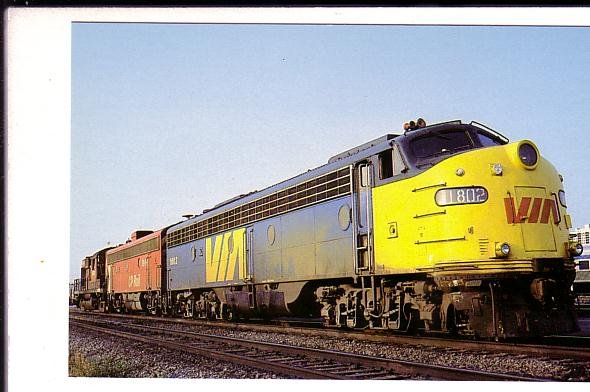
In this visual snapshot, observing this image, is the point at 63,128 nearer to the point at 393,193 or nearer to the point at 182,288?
the point at 393,193

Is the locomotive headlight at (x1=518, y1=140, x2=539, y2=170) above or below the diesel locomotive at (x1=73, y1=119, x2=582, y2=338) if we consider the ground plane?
above

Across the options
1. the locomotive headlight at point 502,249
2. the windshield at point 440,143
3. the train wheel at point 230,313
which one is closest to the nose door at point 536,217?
the locomotive headlight at point 502,249

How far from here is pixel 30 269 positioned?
24.1ft

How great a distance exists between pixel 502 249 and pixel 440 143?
4.98 feet

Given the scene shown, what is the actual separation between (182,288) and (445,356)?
21.9 ft

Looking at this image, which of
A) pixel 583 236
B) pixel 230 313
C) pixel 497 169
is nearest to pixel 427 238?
pixel 497 169

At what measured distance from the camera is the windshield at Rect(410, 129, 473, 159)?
782 centimetres

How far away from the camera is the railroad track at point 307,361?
6.65 meters

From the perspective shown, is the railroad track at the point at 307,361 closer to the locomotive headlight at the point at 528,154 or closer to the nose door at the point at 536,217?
the nose door at the point at 536,217

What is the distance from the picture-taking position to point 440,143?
7.92 m

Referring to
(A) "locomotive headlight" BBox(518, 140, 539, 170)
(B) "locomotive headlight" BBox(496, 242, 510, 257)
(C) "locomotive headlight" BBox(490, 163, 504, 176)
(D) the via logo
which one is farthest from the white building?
(C) "locomotive headlight" BBox(490, 163, 504, 176)

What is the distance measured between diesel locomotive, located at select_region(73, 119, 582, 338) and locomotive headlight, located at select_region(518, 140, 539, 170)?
1cm

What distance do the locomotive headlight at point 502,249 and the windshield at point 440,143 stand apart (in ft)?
4.12

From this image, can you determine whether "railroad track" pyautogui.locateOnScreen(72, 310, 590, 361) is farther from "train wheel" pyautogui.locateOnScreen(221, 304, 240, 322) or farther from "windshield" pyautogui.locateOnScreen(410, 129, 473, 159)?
"windshield" pyautogui.locateOnScreen(410, 129, 473, 159)
